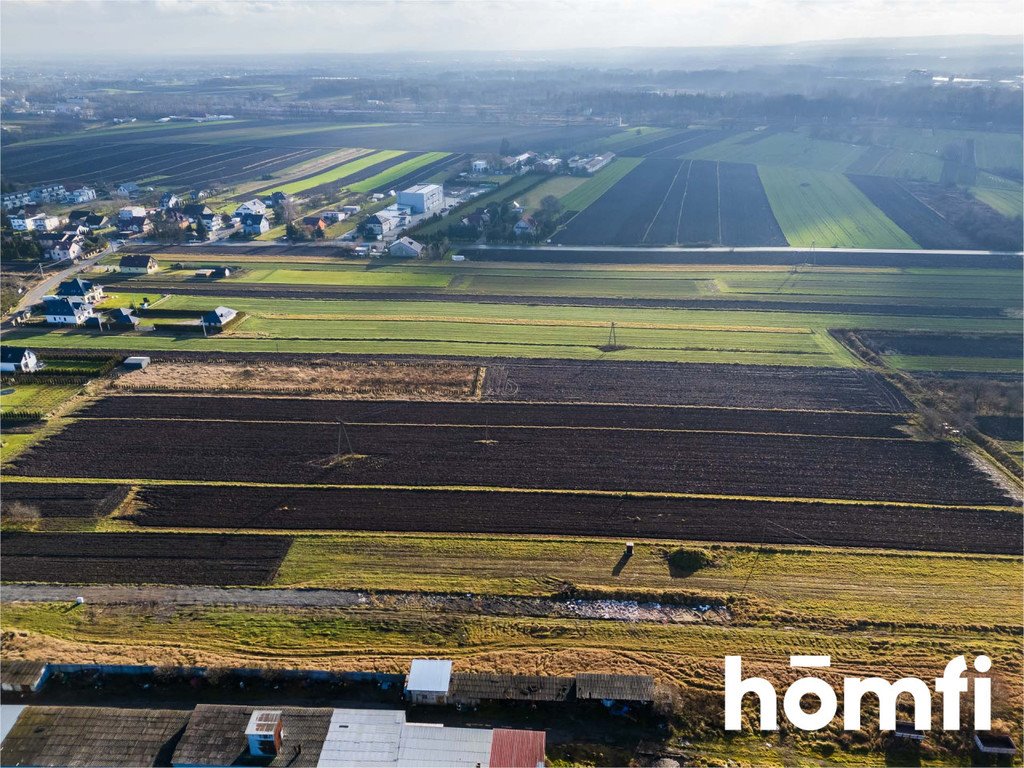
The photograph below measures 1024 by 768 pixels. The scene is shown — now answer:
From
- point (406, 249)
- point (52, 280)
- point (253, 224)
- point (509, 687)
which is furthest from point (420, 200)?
point (509, 687)

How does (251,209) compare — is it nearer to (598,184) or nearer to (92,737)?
(598,184)

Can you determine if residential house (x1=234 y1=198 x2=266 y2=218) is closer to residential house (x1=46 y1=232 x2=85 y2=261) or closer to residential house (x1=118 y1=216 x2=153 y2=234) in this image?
residential house (x1=118 y1=216 x2=153 y2=234)

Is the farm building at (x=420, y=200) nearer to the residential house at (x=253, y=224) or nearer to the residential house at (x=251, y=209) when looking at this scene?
the residential house at (x=251, y=209)

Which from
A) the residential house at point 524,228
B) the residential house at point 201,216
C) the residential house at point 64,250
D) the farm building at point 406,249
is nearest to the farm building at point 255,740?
the farm building at point 406,249

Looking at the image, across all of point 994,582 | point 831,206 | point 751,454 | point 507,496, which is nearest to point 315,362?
point 507,496

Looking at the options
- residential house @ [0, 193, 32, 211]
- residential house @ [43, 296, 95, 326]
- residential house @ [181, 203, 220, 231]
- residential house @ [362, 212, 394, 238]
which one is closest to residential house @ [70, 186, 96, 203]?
residential house @ [0, 193, 32, 211]

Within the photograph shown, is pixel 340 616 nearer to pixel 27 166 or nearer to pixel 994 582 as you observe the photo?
pixel 994 582
